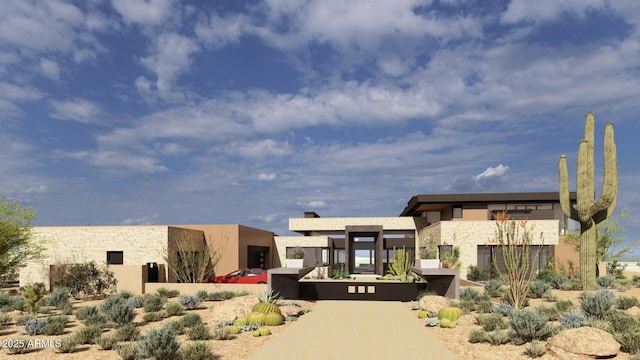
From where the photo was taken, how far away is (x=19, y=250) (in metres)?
29.9

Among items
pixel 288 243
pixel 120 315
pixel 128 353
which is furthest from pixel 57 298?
pixel 288 243

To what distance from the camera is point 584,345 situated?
11461 mm

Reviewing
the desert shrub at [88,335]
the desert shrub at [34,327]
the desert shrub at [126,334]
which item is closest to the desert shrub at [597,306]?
the desert shrub at [126,334]

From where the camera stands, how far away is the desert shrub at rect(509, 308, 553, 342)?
13.0 m

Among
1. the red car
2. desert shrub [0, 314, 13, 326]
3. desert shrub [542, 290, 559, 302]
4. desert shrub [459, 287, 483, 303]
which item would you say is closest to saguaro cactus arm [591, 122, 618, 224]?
desert shrub [542, 290, 559, 302]

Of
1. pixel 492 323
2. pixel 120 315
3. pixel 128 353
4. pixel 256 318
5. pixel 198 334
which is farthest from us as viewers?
pixel 256 318

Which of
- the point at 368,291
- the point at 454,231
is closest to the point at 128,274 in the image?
the point at 368,291

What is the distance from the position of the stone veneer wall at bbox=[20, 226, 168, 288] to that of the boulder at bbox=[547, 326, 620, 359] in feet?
80.7

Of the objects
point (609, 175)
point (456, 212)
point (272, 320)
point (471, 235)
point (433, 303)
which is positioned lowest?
point (433, 303)

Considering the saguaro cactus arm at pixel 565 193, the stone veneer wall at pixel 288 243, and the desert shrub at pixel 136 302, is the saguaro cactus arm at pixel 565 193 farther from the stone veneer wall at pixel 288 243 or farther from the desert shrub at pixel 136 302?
the stone veneer wall at pixel 288 243

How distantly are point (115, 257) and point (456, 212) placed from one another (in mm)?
26442

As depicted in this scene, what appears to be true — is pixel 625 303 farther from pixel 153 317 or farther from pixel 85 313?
pixel 85 313

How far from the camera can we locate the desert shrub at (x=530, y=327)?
513 inches

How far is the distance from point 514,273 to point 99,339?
1533 cm
